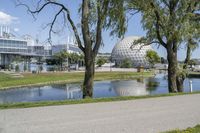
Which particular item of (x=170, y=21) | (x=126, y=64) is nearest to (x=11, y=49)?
(x=126, y=64)

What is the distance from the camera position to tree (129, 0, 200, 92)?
2241 cm

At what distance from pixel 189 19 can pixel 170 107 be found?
35.2ft

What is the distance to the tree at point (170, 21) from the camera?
73.5 ft

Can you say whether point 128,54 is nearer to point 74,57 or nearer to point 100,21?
point 74,57

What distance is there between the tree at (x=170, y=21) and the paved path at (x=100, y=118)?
896 cm

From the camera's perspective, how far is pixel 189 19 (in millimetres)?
23203

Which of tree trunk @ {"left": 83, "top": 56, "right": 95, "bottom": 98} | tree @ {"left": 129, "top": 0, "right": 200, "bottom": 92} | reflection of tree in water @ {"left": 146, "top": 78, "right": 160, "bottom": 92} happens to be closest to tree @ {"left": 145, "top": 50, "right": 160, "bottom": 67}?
reflection of tree in water @ {"left": 146, "top": 78, "right": 160, "bottom": 92}

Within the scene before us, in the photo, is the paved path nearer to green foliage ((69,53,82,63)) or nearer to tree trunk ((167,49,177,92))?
tree trunk ((167,49,177,92))

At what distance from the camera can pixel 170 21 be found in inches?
910

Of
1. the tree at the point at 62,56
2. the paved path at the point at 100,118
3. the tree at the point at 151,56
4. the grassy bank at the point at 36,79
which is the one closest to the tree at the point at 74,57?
the tree at the point at 62,56

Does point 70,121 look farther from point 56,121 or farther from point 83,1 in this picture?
point 83,1

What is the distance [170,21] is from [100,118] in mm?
13713

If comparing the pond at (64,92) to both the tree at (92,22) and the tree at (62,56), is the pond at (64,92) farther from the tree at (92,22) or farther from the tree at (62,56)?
the tree at (62,56)

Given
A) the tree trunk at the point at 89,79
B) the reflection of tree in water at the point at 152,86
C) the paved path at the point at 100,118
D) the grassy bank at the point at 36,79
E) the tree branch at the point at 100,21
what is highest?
the tree branch at the point at 100,21
